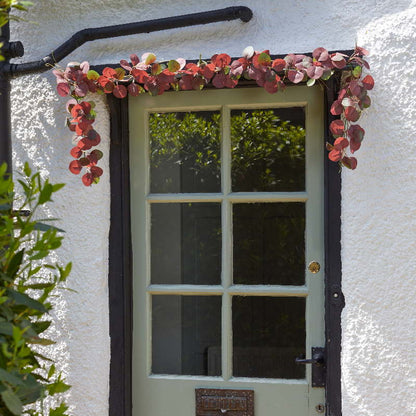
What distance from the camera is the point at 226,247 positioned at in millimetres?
2766

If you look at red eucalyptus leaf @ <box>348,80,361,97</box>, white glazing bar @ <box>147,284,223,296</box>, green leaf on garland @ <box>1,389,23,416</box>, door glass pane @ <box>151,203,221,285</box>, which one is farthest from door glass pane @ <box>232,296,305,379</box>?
green leaf on garland @ <box>1,389,23,416</box>

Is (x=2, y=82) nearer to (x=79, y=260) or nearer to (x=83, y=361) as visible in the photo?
(x=79, y=260)

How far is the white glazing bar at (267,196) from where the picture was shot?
2.70m

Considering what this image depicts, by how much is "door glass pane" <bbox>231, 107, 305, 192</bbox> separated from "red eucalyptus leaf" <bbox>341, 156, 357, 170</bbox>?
337 millimetres

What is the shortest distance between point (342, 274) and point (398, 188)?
439mm

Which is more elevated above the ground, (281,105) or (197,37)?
(197,37)

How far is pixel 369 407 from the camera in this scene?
8.34 ft

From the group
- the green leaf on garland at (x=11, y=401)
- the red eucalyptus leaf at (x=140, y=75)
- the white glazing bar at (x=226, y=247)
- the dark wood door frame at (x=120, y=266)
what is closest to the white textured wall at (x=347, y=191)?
the dark wood door frame at (x=120, y=266)

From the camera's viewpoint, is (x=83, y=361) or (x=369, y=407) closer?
(x=369, y=407)

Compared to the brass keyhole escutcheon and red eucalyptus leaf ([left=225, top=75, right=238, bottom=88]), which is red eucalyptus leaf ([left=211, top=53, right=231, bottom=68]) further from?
the brass keyhole escutcheon

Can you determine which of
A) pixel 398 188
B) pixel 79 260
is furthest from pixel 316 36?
pixel 79 260

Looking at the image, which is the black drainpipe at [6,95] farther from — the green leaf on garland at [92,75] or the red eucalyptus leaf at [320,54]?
the red eucalyptus leaf at [320,54]

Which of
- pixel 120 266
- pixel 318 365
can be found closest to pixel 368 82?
pixel 318 365

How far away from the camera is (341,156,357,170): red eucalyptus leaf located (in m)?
2.39
